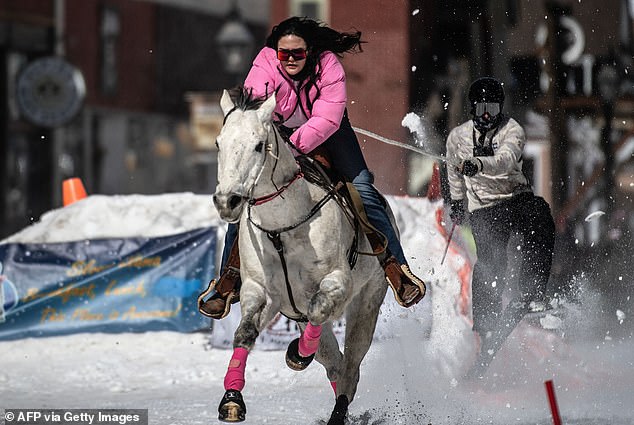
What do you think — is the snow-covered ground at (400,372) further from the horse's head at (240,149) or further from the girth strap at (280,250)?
the horse's head at (240,149)

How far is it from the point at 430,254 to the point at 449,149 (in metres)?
2.25

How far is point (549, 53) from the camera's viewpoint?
58.7 ft

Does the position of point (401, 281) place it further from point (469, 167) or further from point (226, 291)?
point (469, 167)

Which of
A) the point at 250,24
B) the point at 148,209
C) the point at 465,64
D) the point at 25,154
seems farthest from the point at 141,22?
the point at 148,209

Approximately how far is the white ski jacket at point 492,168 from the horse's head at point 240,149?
264cm

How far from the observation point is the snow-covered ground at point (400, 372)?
9.17 metres

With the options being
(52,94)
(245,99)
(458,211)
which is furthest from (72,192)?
(52,94)

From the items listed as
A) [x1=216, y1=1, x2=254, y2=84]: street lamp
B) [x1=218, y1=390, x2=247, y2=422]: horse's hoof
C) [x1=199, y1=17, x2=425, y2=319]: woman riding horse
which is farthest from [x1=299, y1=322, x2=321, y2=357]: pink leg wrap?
[x1=216, y1=1, x2=254, y2=84]: street lamp

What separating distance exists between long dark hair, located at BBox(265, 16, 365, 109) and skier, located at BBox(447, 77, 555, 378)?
177 centimetres

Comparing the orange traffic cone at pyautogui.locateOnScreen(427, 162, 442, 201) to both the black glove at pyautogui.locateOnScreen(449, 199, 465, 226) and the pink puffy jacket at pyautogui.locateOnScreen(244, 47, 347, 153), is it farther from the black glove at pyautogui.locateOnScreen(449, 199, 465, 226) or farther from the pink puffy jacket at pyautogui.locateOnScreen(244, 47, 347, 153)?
the pink puffy jacket at pyautogui.locateOnScreen(244, 47, 347, 153)

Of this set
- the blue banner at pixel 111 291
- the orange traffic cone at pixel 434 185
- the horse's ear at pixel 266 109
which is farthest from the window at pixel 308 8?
the horse's ear at pixel 266 109

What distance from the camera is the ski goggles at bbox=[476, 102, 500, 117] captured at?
Answer: 9.30 metres

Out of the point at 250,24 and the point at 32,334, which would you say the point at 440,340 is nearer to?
the point at 32,334

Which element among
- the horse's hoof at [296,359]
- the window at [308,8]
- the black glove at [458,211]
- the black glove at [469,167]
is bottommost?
the horse's hoof at [296,359]
